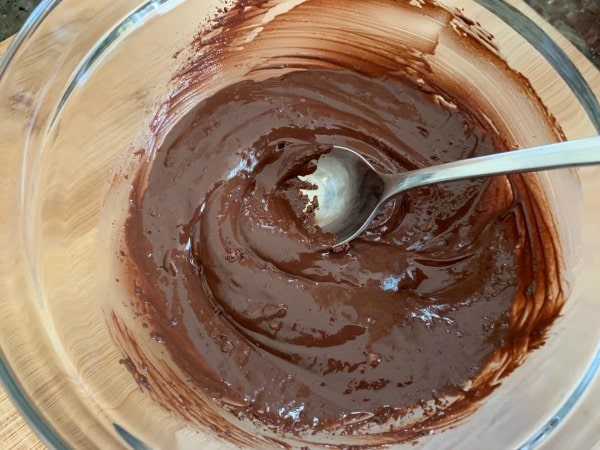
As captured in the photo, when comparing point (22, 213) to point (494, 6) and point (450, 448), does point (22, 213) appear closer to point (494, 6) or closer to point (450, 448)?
point (450, 448)

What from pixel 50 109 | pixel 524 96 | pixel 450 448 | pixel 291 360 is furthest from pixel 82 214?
pixel 524 96

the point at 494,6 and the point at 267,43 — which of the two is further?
the point at 267,43

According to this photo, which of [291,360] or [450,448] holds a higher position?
[291,360]

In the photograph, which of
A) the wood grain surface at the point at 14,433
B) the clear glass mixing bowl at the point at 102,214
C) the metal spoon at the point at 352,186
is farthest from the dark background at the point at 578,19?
the wood grain surface at the point at 14,433

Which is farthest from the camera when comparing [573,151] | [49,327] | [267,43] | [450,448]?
[267,43]

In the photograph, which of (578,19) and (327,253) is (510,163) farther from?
(578,19)

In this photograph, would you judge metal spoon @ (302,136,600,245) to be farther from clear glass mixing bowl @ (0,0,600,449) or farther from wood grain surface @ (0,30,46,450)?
wood grain surface @ (0,30,46,450)

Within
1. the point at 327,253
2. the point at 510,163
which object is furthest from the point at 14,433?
the point at 510,163

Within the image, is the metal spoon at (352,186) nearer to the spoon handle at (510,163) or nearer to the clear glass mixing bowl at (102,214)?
the spoon handle at (510,163)
